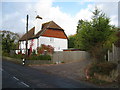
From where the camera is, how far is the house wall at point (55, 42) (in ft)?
131

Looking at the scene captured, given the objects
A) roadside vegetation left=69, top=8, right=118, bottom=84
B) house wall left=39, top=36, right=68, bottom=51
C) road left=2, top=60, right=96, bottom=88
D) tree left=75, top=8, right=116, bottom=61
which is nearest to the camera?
road left=2, top=60, right=96, bottom=88

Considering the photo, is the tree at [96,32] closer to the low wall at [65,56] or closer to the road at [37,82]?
the low wall at [65,56]

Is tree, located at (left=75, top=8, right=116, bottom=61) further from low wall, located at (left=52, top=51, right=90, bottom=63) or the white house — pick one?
the white house

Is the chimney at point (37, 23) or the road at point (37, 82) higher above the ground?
the chimney at point (37, 23)

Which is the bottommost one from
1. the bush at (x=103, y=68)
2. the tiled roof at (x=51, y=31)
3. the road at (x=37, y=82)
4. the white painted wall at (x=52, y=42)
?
the road at (x=37, y=82)

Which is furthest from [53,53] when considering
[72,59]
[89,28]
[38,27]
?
[38,27]

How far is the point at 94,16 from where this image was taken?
27297mm

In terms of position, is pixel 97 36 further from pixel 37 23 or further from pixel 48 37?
pixel 37 23

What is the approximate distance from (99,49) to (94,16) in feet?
45.1

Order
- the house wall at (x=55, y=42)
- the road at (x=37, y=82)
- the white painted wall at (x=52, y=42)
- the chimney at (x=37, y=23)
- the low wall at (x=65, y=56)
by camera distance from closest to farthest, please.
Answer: the road at (x=37, y=82) → the low wall at (x=65, y=56) → the white painted wall at (x=52, y=42) → the house wall at (x=55, y=42) → the chimney at (x=37, y=23)

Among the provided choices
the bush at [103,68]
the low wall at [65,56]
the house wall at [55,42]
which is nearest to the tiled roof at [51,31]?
the house wall at [55,42]

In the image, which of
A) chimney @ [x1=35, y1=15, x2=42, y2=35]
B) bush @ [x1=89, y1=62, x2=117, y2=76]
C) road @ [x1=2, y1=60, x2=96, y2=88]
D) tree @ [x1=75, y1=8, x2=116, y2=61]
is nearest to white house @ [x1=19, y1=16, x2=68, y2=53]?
chimney @ [x1=35, y1=15, x2=42, y2=35]

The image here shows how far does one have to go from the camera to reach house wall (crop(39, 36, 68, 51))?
1572 inches

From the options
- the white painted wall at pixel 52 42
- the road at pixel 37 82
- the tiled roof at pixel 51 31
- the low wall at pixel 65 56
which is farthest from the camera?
the tiled roof at pixel 51 31
